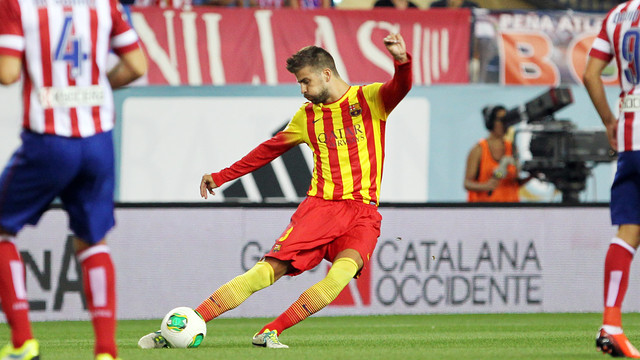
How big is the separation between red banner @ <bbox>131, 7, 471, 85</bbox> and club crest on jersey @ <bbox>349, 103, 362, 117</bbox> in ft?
19.5

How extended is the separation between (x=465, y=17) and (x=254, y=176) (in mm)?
2979

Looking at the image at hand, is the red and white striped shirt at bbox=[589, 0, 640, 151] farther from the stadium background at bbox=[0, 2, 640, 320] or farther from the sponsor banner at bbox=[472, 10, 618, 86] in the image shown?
the sponsor banner at bbox=[472, 10, 618, 86]

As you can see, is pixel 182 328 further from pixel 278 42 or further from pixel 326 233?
pixel 278 42

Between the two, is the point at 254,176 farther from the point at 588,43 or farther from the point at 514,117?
the point at 588,43

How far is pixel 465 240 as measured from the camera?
32.8 feet

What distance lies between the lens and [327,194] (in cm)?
666

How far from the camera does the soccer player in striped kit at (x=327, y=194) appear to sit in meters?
6.38

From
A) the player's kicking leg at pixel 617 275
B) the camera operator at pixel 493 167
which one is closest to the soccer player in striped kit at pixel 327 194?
the player's kicking leg at pixel 617 275

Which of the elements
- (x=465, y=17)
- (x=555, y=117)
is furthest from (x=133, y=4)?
(x=555, y=117)

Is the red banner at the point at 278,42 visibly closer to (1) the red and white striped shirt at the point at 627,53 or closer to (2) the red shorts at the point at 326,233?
(2) the red shorts at the point at 326,233

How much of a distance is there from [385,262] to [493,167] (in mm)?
2276

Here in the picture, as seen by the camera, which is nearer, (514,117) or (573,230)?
(573,230)

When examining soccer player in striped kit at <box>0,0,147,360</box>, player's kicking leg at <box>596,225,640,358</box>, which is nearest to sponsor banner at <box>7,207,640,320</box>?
player's kicking leg at <box>596,225,640,358</box>

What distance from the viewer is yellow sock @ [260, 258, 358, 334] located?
630 cm
